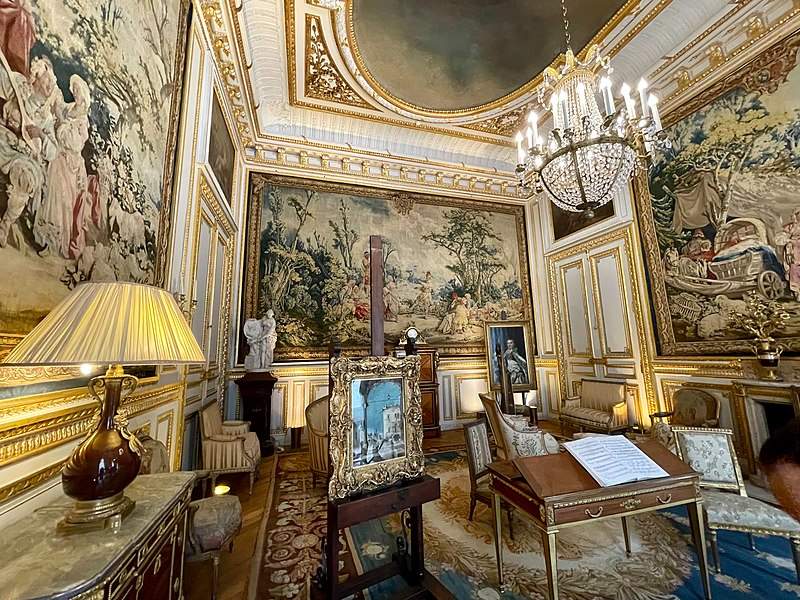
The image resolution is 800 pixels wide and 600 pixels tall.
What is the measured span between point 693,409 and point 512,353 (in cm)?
307

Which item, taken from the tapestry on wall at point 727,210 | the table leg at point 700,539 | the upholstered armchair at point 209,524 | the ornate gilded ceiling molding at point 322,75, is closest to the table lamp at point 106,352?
the upholstered armchair at point 209,524

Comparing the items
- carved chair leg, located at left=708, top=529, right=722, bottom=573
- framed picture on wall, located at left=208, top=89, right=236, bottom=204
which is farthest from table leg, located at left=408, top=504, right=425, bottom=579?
framed picture on wall, located at left=208, top=89, right=236, bottom=204

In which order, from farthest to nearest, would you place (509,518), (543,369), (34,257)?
(543,369) < (509,518) < (34,257)

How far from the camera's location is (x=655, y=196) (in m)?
5.75

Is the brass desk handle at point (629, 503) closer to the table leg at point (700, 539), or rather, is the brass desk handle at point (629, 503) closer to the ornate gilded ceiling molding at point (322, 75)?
the table leg at point (700, 539)

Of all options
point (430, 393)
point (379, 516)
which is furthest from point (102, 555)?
point (430, 393)

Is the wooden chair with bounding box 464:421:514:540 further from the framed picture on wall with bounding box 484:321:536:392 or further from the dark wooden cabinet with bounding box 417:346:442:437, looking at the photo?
the framed picture on wall with bounding box 484:321:536:392

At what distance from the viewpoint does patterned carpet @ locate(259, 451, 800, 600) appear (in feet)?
7.39

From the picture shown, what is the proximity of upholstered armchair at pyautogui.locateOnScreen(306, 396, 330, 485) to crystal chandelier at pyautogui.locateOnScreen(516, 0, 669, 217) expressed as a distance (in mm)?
3566

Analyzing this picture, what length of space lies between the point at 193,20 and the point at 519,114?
5.67 meters

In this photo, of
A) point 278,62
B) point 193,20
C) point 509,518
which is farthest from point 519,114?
point 509,518

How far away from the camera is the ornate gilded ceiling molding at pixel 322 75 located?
16.3 feet

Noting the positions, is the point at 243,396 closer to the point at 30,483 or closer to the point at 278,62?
the point at 30,483

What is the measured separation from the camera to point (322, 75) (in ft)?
18.7
